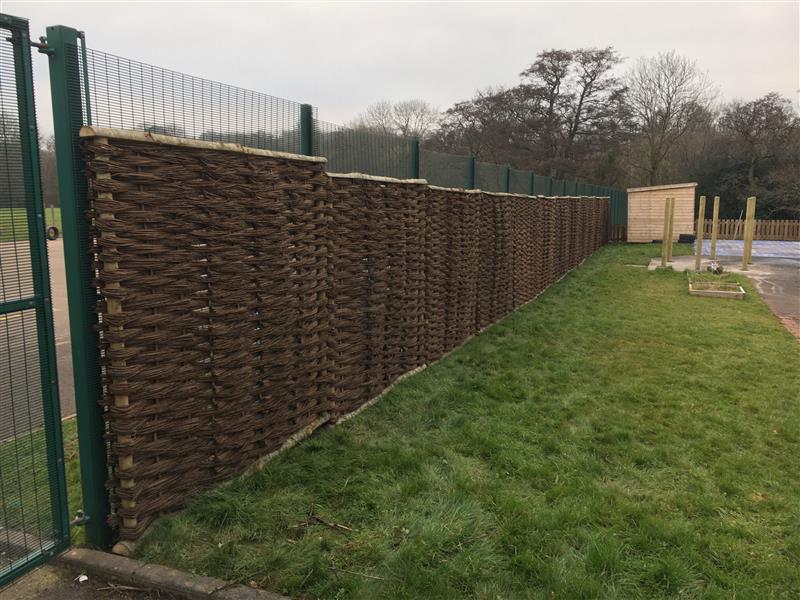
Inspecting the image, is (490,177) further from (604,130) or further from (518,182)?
(604,130)

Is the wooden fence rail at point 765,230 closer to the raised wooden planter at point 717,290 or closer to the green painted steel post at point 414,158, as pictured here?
the raised wooden planter at point 717,290

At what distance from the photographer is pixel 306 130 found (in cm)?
394

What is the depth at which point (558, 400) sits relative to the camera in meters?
5.11

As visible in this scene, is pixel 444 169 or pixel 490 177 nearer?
pixel 444 169

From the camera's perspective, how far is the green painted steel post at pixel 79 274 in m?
2.35

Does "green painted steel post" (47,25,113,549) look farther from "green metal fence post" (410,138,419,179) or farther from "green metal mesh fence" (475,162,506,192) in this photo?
"green metal mesh fence" (475,162,506,192)

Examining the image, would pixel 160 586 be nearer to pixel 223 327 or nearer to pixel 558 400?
pixel 223 327

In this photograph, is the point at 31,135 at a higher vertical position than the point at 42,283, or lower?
higher

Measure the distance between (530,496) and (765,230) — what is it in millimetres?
31560

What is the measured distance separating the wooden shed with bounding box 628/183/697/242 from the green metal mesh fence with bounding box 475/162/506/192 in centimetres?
1824

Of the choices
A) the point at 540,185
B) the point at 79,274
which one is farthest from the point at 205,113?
the point at 540,185

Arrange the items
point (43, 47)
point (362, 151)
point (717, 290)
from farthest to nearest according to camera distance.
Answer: point (717, 290), point (362, 151), point (43, 47)

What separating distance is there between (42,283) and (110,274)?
0.26 meters

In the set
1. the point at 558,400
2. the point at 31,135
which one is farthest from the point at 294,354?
the point at 558,400
